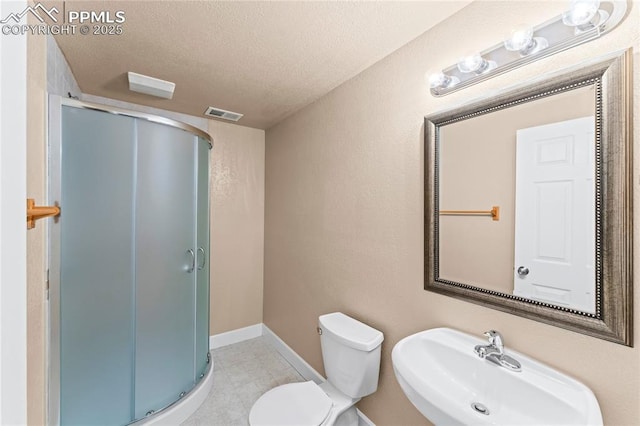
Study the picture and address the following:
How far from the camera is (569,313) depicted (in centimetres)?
97

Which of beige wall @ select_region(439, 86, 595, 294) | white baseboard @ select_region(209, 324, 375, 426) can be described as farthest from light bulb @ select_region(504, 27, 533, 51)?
white baseboard @ select_region(209, 324, 375, 426)

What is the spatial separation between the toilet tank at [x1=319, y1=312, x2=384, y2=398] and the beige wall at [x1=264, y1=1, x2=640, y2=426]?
11 cm

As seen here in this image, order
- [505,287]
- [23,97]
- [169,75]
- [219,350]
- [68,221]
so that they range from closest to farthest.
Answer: [23,97], [505,287], [68,221], [169,75], [219,350]

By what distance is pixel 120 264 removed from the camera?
167 cm

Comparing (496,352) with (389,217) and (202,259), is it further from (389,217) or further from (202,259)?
(202,259)

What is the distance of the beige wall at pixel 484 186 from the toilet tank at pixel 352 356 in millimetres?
586

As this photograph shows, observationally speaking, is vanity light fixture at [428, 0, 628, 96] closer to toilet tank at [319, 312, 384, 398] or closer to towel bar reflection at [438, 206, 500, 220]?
towel bar reflection at [438, 206, 500, 220]

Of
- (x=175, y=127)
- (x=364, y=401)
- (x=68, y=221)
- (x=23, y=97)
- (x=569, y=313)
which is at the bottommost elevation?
(x=364, y=401)

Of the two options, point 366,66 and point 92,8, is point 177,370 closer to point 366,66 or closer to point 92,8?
point 92,8

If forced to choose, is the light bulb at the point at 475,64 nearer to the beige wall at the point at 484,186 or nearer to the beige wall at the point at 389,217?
the beige wall at the point at 389,217

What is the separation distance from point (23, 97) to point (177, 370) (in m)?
2.03

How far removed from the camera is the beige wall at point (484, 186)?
1096mm

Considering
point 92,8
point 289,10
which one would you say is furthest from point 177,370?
point 289,10

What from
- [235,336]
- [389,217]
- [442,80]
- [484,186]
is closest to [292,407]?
[389,217]
